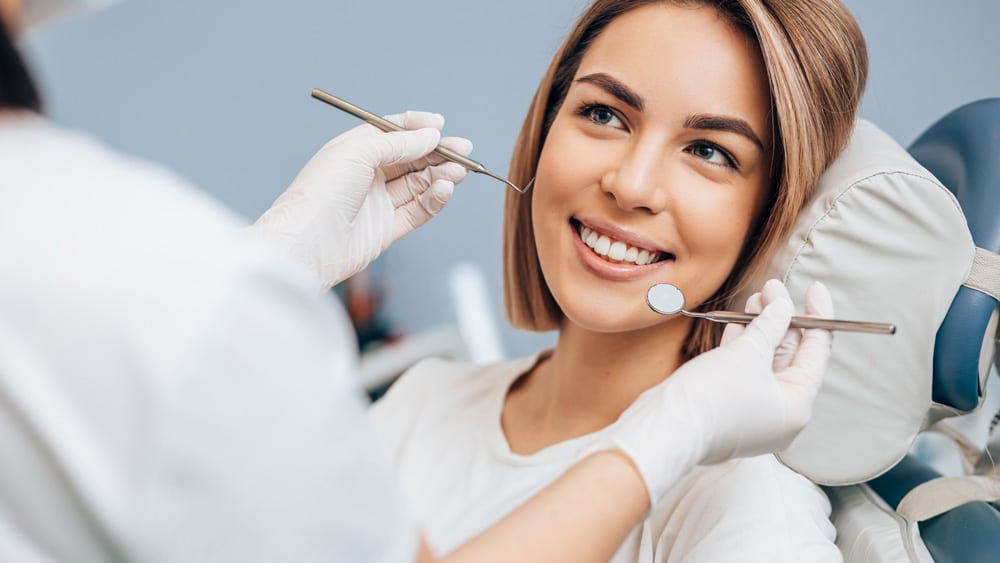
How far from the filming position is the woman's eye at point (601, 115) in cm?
116

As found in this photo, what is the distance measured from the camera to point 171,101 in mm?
2465

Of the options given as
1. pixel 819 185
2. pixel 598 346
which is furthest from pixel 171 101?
pixel 819 185

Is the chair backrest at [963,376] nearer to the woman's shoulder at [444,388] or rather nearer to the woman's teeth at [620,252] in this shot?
the woman's teeth at [620,252]

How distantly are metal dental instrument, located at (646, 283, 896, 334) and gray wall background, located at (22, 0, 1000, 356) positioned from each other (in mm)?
977

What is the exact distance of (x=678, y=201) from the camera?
1.09 meters

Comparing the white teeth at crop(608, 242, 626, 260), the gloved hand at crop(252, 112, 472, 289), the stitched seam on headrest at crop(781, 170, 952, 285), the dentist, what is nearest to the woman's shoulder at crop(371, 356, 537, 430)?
the gloved hand at crop(252, 112, 472, 289)

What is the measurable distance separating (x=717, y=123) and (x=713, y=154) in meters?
0.06

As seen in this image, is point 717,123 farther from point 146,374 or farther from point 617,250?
point 146,374

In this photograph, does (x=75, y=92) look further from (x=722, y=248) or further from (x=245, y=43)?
(x=722, y=248)

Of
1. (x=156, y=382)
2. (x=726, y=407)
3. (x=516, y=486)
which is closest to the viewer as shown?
(x=156, y=382)

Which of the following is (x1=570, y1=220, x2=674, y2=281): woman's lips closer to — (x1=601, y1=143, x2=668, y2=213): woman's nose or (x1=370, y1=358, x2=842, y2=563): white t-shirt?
(x1=601, y1=143, x2=668, y2=213): woman's nose

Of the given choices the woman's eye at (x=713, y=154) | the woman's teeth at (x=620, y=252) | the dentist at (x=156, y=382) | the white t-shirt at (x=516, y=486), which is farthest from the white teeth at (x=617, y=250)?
the dentist at (x=156, y=382)

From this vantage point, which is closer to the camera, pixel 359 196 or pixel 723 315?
pixel 723 315

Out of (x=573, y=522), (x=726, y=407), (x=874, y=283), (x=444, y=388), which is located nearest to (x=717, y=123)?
(x=874, y=283)
